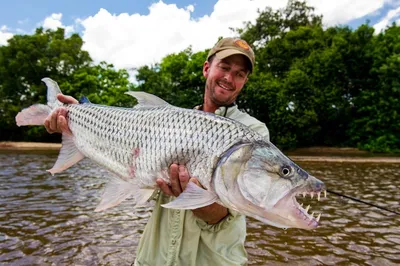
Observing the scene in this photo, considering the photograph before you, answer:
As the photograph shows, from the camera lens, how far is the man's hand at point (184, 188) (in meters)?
2.46

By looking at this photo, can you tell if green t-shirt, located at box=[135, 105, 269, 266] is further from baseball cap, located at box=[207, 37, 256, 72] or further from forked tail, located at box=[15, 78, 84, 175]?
baseball cap, located at box=[207, 37, 256, 72]

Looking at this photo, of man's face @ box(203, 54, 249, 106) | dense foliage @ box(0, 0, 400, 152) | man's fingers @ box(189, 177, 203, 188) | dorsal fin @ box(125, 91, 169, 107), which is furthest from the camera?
dense foliage @ box(0, 0, 400, 152)

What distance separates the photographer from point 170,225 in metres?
2.70

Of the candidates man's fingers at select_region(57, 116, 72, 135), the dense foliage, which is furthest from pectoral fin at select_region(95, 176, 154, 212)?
the dense foliage

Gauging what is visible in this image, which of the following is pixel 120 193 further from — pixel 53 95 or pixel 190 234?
pixel 53 95

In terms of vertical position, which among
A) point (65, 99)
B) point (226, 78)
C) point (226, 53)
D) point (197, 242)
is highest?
point (226, 53)

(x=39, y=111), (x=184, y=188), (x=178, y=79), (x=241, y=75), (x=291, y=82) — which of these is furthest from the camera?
(x=178, y=79)

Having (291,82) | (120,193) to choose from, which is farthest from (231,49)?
(291,82)

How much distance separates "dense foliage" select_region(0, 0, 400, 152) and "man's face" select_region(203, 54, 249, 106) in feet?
88.6

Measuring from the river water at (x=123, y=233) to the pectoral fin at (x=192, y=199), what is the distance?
4.17 metres

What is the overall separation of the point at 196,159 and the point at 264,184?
48 centimetres

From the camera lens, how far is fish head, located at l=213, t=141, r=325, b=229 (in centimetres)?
215

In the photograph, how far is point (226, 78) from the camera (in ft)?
10.5

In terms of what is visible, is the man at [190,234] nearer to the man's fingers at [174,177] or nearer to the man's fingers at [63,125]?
the man's fingers at [174,177]
